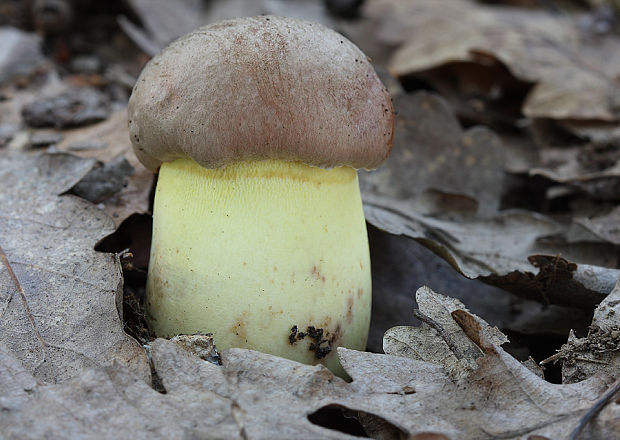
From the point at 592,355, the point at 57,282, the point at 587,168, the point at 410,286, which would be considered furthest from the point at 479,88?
the point at 57,282

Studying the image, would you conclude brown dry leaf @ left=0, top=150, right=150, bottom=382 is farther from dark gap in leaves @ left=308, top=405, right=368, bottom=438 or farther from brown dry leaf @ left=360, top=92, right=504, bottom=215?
brown dry leaf @ left=360, top=92, right=504, bottom=215

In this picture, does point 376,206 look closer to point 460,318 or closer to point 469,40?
point 460,318

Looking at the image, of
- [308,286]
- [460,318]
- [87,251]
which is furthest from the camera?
[87,251]

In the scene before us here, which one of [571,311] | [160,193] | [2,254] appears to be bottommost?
[571,311]

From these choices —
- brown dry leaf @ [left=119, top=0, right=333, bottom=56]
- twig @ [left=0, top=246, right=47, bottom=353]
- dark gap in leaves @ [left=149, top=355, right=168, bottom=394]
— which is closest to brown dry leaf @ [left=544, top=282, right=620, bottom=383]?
dark gap in leaves @ [left=149, top=355, right=168, bottom=394]

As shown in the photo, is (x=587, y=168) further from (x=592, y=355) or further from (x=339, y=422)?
(x=339, y=422)

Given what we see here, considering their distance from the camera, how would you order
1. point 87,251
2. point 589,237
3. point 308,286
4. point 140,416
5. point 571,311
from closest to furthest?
point 140,416, point 308,286, point 87,251, point 571,311, point 589,237

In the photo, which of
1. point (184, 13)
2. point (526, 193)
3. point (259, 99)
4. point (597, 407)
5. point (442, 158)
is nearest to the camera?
point (597, 407)

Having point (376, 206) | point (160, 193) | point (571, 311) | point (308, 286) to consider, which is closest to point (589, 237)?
point (571, 311)
